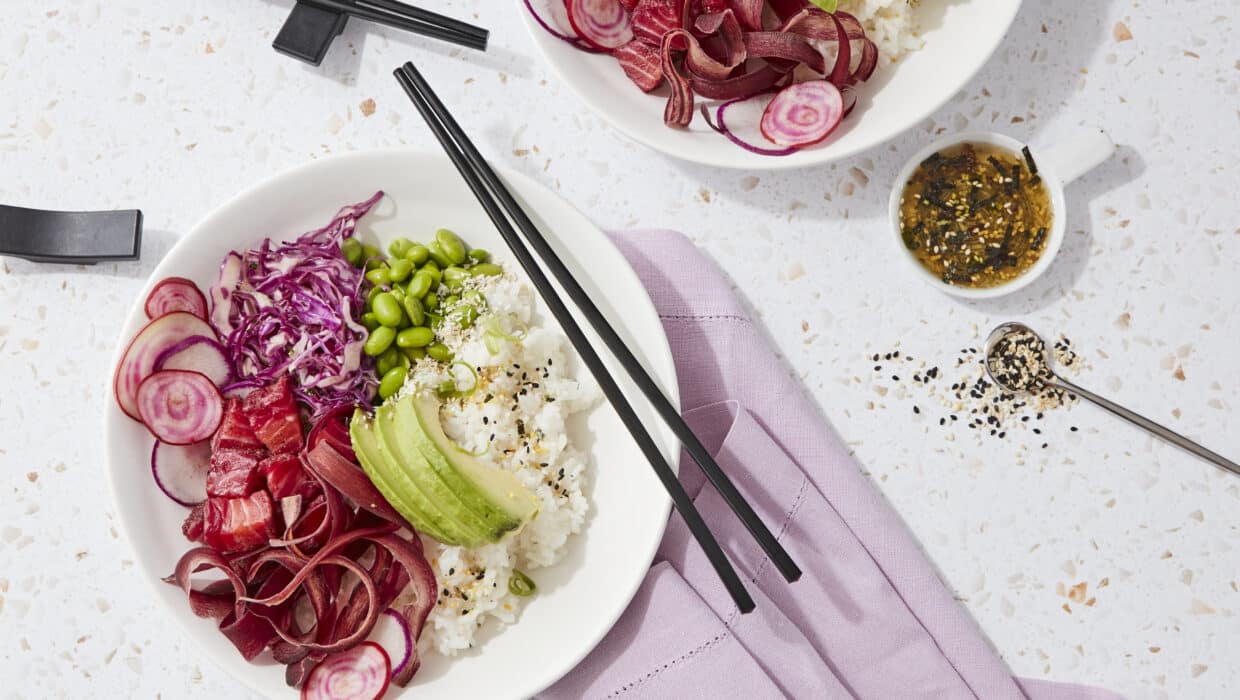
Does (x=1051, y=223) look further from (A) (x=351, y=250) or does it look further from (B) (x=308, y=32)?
(B) (x=308, y=32)

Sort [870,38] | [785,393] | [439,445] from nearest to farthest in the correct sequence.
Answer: [439,445], [870,38], [785,393]

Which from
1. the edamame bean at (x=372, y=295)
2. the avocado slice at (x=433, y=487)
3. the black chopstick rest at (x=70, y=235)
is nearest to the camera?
the avocado slice at (x=433, y=487)

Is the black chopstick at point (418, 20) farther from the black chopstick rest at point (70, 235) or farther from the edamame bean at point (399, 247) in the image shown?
the black chopstick rest at point (70, 235)

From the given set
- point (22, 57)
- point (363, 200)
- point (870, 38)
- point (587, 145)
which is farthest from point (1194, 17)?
point (22, 57)

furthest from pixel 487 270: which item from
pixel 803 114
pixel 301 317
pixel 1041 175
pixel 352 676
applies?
pixel 1041 175

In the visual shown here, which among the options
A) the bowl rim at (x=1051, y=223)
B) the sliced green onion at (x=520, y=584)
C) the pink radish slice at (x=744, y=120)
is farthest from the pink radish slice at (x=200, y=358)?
the bowl rim at (x=1051, y=223)

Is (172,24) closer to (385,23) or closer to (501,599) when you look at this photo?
(385,23)

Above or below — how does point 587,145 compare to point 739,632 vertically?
above
